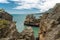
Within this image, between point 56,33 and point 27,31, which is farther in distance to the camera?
point 27,31

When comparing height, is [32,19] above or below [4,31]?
below

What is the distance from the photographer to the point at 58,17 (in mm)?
12672

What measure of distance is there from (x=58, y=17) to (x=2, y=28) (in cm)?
495

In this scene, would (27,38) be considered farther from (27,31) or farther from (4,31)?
(4,31)

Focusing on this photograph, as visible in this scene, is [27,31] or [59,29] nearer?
[59,29]

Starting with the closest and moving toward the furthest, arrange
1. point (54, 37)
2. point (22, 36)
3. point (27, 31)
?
point (54, 37) → point (22, 36) → point (27, 31)

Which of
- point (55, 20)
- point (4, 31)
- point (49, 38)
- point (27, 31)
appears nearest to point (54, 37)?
point (49, 38)

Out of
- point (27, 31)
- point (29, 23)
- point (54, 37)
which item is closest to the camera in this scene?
point (54, 37)

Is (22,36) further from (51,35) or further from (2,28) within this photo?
(51,35)

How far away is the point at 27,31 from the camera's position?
70.6 ft

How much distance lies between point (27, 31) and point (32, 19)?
1873 inches

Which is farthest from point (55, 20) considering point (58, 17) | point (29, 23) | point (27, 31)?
point (29, 23)

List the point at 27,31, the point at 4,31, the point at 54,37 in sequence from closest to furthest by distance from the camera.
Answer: the point at 54,37, the point at 4,31, the point at 27,31

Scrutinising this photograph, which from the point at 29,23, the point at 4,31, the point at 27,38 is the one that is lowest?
the point at 29,23
